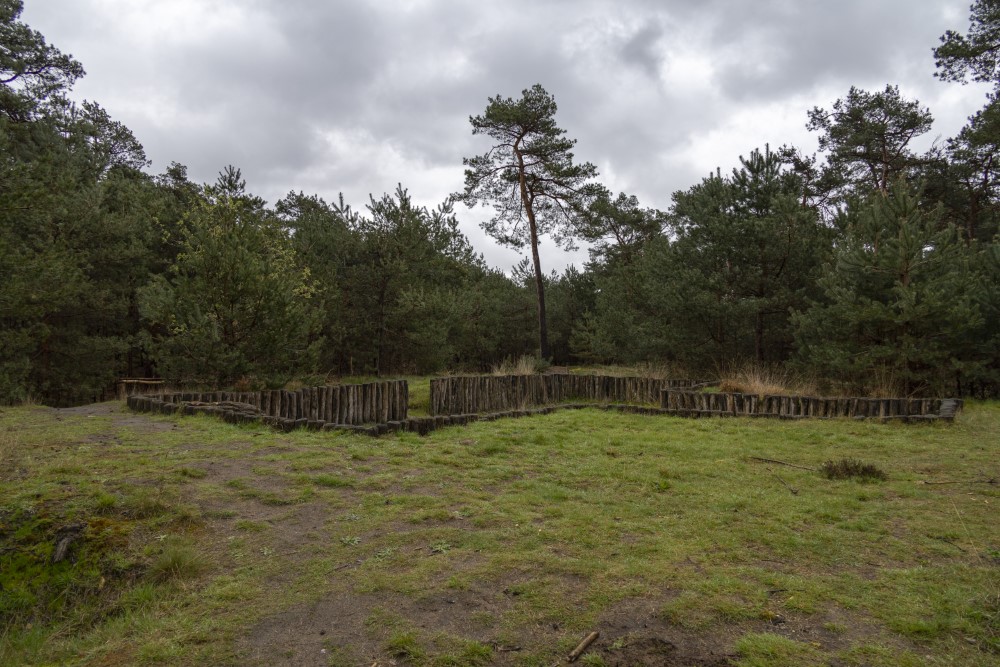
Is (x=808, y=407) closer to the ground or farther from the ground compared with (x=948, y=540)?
farther from the ground

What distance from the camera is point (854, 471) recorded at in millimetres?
5945

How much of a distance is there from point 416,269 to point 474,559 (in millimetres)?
17764

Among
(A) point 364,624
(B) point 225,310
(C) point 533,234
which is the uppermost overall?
(C) point 533,234

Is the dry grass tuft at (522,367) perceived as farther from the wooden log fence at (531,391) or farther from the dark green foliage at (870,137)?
the dark green foliage at (870,137)

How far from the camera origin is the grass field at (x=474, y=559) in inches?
106

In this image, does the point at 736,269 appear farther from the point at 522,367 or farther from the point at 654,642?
the point at 654,642

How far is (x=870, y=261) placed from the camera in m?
11.6

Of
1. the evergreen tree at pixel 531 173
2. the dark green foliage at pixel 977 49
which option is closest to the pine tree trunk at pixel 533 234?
the evergreen tree at pixel 531 173

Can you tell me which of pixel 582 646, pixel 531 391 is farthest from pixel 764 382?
pixel 582 646

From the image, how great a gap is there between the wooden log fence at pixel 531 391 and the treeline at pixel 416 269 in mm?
3725

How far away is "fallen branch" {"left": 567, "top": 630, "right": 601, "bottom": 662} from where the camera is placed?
2547mm

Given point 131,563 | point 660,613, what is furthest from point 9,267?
point 660,613

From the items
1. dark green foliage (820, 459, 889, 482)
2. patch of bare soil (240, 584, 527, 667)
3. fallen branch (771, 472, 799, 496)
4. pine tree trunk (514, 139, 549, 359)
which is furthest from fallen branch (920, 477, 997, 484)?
pine tree trunk (514, 139, 549, 359)

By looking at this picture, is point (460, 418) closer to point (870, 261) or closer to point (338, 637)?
point (338, 637)
